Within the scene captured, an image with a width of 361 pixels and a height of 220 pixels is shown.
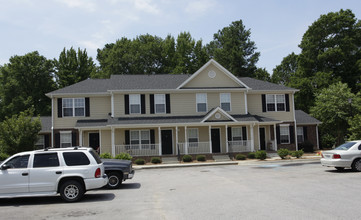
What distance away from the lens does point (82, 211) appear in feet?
30.8

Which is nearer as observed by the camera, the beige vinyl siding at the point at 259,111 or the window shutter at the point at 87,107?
the window shutter at the point at 87,107

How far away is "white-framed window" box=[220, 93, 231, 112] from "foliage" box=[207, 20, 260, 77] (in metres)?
26.3

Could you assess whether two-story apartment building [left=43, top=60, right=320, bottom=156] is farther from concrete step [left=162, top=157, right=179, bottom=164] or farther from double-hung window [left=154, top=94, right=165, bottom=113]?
concrete step [left=162, top=157, right=179, bottom=164]

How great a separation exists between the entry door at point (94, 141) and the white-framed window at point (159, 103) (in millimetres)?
5530

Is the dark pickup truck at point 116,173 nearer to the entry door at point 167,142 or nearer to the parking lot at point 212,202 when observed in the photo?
the parking lot at point 212,202

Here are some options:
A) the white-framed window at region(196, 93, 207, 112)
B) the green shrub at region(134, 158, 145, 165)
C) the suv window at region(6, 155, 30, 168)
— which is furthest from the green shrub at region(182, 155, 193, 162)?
the suv window at region(6, 155, 30, 168)

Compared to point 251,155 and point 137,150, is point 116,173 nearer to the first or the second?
point 137,150

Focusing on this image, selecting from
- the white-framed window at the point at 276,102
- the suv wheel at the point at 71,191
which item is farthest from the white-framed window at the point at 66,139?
the suv wheel at the point at 71,191

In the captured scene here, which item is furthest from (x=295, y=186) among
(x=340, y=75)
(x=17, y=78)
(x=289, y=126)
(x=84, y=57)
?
(x=84, y=57)

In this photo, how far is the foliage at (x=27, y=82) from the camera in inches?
1809

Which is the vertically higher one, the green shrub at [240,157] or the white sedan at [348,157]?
the white sedan at [348,157]

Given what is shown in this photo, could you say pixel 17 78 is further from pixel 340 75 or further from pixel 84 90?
pixel 340 75

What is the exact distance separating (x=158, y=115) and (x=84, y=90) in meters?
6.68

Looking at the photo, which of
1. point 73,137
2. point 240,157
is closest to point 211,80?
point 240,157
